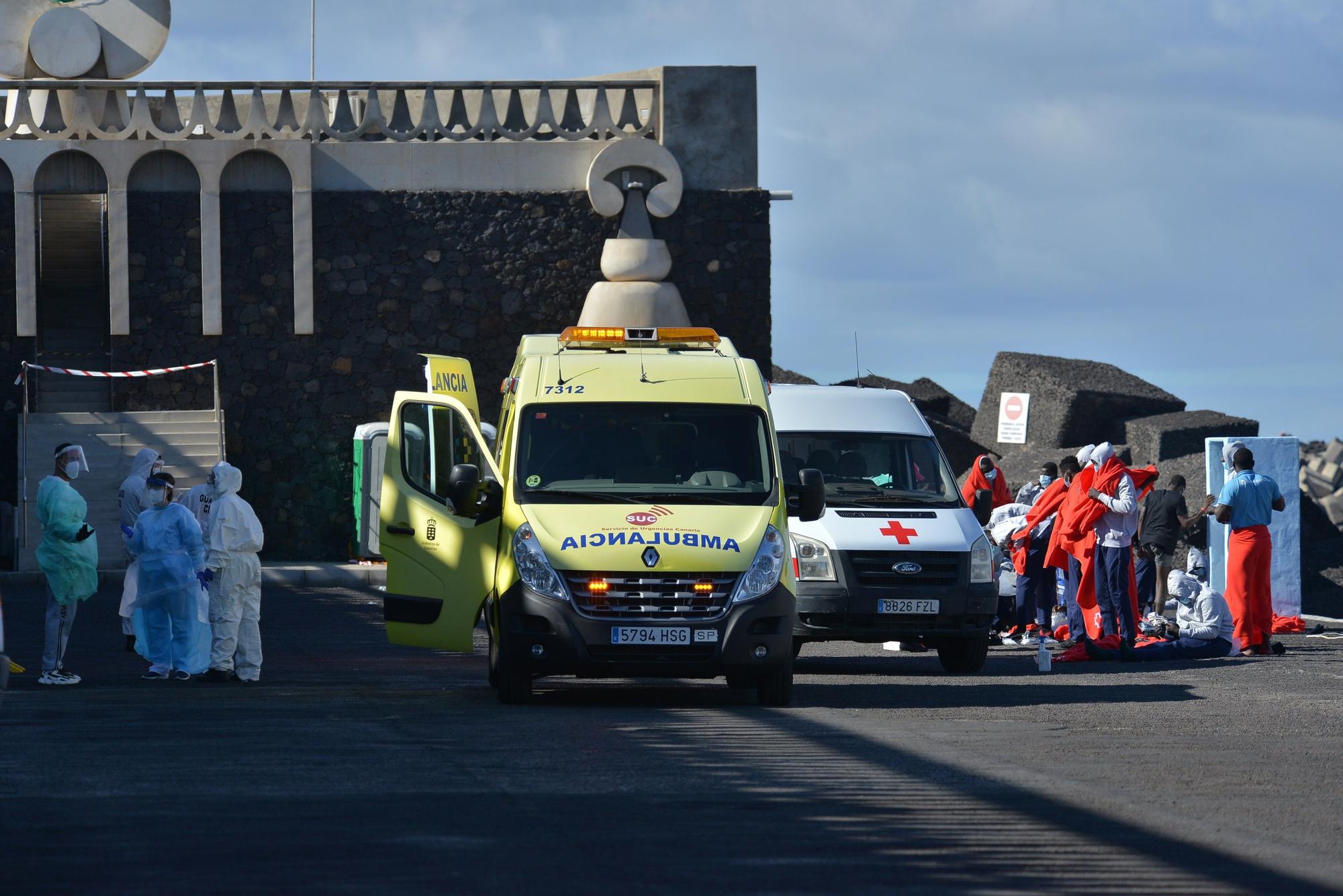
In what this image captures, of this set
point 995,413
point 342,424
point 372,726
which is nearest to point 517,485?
point 372,726

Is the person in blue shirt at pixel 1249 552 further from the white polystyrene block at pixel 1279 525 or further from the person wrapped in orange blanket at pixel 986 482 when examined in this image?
the white polystyrene block at pixel 1279 525

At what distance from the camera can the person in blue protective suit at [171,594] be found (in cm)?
1488

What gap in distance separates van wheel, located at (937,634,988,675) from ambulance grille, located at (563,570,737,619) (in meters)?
4.05

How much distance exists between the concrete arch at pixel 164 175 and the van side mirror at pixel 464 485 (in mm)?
18795

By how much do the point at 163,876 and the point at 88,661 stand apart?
10.3m

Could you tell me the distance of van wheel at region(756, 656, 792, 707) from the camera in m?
12.6

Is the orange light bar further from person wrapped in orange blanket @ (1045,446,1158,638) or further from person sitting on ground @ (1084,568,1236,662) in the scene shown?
person sitting on ground @ (1084,568,1236,662)

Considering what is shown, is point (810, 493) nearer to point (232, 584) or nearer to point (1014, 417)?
point (232, 584)

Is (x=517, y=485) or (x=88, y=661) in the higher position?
(x=517, y=485)

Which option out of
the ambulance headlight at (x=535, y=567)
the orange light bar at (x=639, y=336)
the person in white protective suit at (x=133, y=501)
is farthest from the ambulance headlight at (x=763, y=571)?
the person in white protective suit at (x=133, y=501)

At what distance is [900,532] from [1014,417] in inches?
753

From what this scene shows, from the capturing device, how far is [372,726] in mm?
11398

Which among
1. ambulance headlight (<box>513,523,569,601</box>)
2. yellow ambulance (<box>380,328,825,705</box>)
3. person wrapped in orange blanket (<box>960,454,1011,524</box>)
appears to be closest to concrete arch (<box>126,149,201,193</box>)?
person wrapped in orange blanket (<box>960,454,1011,524</box>)

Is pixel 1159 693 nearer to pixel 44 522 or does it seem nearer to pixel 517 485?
pixel 517 485
